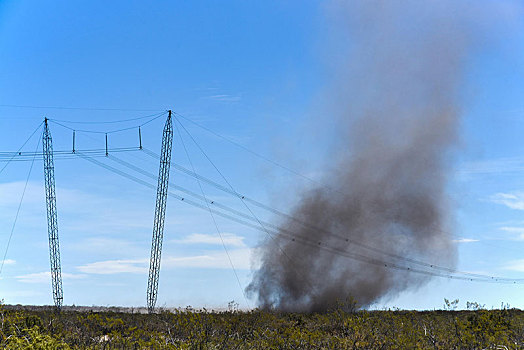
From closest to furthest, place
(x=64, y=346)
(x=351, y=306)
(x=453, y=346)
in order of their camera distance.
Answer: (x=64, y=346) → (x=453, y=346) → (x=351, y=306)

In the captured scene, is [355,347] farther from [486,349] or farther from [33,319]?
[33,319]

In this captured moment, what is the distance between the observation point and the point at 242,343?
27.3m

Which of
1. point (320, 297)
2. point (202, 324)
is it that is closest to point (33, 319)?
point (202, 324)

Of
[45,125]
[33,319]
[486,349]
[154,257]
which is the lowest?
[486,349]

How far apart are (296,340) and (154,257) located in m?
52.1

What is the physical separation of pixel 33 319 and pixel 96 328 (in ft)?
12.1

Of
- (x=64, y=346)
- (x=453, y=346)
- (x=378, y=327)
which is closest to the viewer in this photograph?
(x=64, y=346)

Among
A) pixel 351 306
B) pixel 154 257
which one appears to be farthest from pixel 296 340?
pixel 154 257

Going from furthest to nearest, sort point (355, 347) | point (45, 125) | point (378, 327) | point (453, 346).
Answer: point (45, 125)
point (378, 327)
point (453, 346)
point (355, 347)

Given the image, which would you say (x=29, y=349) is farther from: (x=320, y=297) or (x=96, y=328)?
(x=320, y=297)

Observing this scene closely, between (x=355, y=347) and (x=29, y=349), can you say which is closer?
(x=29, y=349)

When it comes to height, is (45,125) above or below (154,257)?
above

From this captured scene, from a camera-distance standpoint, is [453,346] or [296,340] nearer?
[296,340]

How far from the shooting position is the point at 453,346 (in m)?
26.3
